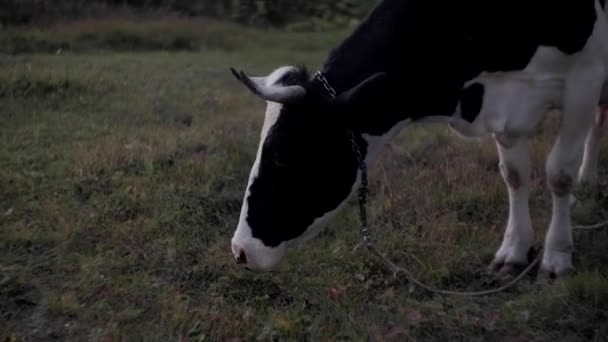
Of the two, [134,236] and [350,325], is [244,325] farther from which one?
[134,236]

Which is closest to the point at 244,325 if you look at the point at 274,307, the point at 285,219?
the point at 274,307

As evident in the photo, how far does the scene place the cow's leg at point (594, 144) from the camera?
16.6 ft

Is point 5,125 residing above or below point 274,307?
below

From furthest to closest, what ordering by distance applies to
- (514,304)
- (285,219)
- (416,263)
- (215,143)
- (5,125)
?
1. (5,125)
2. (215,143)
3. (416,263)
4. (514,304)
5. (285,219)

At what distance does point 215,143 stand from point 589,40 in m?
2.81

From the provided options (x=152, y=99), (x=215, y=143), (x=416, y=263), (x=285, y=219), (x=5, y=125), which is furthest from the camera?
(x=152, y=99)

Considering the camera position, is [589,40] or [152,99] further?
[152,99]

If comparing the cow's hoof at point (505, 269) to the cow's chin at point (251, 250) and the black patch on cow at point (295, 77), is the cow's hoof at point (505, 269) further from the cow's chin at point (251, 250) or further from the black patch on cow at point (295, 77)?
the black patch on cow at point (295, 77)

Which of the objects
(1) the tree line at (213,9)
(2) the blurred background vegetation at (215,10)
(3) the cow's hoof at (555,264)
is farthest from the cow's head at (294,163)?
(1) the tree line at (213,9)

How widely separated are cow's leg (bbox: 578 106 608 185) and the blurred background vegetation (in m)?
8.93

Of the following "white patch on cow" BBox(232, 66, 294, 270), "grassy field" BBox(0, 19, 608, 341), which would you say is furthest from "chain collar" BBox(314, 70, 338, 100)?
"grassy field" BBox(0, 19, 608, 341)

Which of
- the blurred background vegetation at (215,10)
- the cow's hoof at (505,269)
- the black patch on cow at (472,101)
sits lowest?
the blurred background vegetation at (215,10)

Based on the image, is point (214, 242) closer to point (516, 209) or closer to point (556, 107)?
point (516, 209)

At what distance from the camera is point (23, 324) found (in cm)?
350
